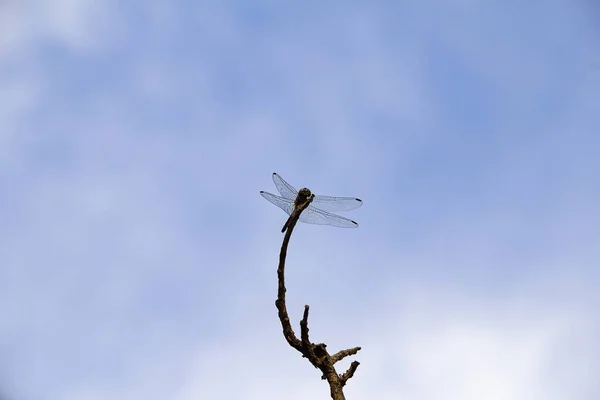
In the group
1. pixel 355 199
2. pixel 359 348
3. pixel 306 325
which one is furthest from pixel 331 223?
A: pixel 306 325

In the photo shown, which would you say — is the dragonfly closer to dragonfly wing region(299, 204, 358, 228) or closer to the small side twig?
dragonfly wing region(299, 204, 358, 228)

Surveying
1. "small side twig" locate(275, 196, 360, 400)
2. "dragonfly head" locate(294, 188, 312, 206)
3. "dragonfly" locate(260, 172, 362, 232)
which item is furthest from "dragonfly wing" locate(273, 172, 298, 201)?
"small side twig" locate(275, 196, 360, 400)

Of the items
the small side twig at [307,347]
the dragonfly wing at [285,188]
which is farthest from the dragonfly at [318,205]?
the small side twig at [307,347]

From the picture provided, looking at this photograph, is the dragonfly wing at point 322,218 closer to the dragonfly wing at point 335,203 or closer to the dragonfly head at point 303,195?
the dragonfly wing at point 335,203

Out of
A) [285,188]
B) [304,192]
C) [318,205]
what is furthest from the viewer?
[285,188]

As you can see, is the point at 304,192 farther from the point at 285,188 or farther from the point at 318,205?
the point at 285,188

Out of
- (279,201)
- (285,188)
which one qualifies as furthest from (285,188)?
(279,201)

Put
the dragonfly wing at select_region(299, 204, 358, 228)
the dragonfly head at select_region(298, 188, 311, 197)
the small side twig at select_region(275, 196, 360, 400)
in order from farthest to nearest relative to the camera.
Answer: the dragonfly wing at select_region(299, 204, 358, 228), the dragonfly head at select_region(298, 188, 311, 197), the small side twig at select_region(275, 196, 360, 400)
